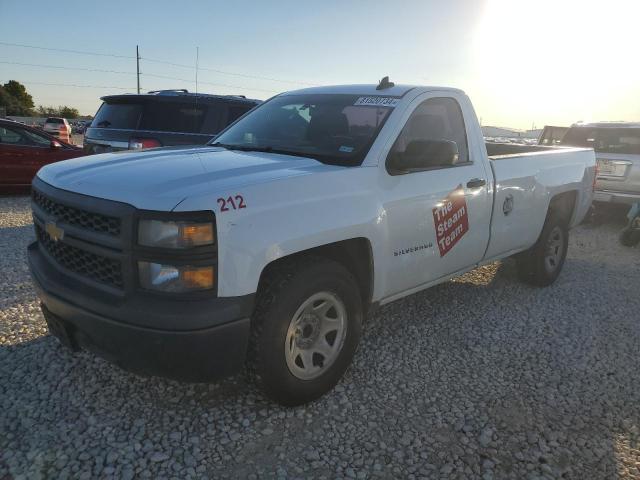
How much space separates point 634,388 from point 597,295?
2.07 meters

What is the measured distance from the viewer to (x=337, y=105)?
361cm

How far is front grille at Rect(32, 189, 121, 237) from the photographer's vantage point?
2344 mm

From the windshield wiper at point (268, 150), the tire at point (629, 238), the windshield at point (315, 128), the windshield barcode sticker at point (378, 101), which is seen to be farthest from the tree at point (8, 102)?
the windshield barcode sticker at point (378, 101)

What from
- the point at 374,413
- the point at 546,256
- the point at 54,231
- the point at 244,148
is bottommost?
the point at 374,413

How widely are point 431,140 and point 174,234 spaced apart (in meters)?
1.71

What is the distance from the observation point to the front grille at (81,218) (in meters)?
2.34

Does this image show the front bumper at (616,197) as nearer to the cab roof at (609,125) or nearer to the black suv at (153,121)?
the cab roof at (609,125)

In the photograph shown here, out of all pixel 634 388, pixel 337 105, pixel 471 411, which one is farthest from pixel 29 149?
pixel 634 388

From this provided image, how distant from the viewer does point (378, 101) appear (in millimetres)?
3445

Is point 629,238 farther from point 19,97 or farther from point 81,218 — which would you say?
point 19,97

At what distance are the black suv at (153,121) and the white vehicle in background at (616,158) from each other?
650 cm

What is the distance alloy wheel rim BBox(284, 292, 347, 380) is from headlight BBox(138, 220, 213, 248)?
28.6 inches

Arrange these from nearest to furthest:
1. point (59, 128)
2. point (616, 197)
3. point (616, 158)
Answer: point (616, 197)
point (616, 158)
point (59, 128)

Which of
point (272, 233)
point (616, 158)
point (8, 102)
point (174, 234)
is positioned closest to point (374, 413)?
point (272, 233)
